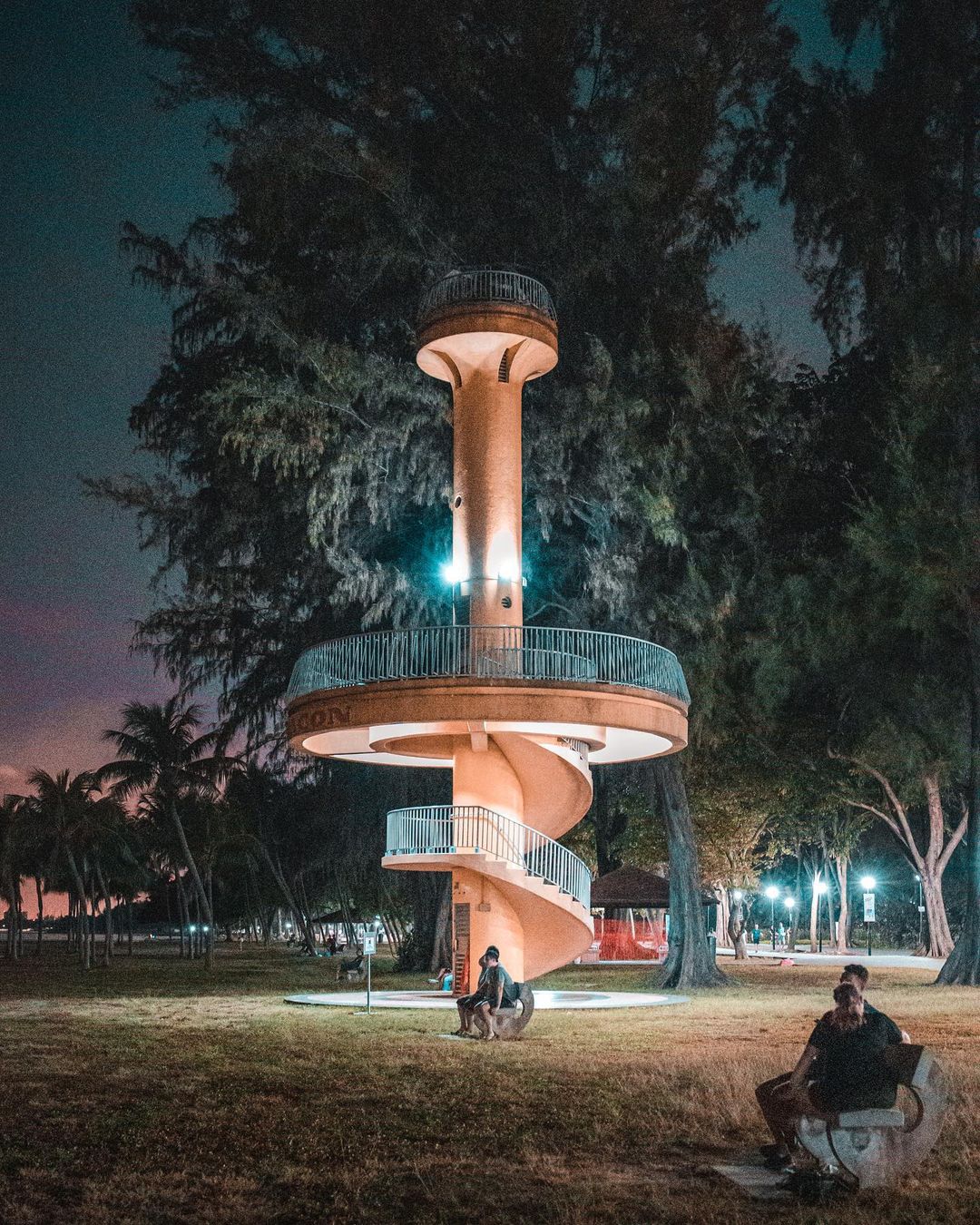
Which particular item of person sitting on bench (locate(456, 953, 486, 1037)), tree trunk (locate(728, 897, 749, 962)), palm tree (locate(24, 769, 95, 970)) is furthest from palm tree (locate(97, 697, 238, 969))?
person sitting on bench (locate(456, 953, 486, 1037))

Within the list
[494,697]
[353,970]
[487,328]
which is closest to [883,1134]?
[494,697]

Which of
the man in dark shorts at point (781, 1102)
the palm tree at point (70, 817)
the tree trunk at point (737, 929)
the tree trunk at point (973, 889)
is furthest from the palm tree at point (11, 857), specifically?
the man in dark shorts at point (781, 1102)

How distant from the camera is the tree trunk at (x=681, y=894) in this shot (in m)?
34.0

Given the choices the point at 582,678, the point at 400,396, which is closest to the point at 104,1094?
the point at 582,678

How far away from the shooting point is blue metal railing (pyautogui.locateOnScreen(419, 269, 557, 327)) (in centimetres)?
2852

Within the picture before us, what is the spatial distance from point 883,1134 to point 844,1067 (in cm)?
39

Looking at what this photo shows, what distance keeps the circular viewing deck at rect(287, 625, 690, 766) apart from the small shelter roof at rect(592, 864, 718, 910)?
1849cm

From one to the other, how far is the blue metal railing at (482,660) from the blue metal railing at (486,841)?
8.59 ft

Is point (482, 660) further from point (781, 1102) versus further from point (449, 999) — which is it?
point (781, 1102)

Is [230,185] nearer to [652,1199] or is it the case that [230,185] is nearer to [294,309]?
[294,309]

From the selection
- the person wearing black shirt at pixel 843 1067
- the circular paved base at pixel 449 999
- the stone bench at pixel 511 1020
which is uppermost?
the person wearing black shirt at pixel 843 1067

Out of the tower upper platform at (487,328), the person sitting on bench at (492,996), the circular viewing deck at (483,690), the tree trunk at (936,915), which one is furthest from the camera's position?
the tree trunk at (936,915)

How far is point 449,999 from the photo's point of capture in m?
27.4

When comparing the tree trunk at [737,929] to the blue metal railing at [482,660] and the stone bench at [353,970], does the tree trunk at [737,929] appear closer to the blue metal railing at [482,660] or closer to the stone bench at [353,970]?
the stone bench at [353,970]
